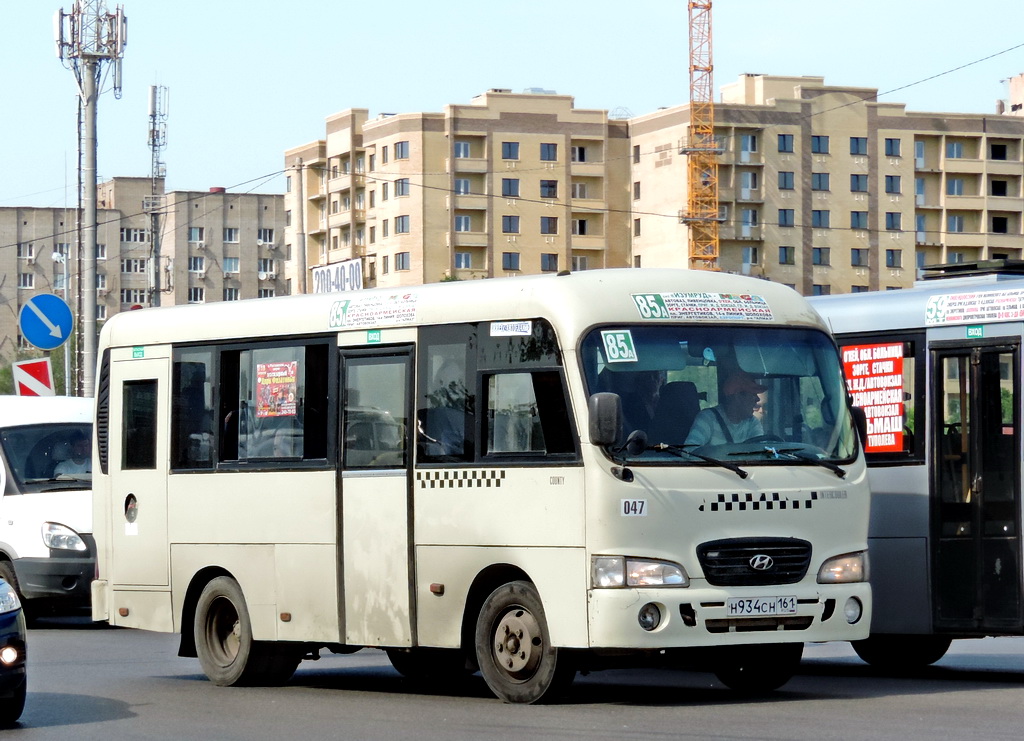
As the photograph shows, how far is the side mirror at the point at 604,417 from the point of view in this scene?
35.5 feet

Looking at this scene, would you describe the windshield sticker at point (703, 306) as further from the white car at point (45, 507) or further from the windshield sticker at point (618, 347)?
the white car at point (45, 507)

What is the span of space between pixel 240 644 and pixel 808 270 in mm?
109481

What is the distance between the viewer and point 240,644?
13586 mm

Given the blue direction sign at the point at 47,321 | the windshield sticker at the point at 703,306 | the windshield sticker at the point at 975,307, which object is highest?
the blue direction sign at the point at 47,321

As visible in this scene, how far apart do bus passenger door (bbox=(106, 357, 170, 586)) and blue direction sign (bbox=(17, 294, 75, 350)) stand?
9147mm

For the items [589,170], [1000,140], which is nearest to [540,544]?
[589,170]

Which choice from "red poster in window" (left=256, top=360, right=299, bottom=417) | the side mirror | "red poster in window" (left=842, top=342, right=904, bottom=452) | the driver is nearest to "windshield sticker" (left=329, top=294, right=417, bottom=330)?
"red poster in window" (left=256, top=360, right=299, bottom=417)

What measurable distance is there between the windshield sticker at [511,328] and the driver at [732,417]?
117 centimetres

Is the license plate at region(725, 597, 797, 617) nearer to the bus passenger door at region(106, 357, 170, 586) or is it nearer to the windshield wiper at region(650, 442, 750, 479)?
the windshield wiper at region(650, 442, 750, 479)

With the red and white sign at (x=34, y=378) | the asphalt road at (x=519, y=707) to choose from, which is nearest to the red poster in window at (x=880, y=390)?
the asphalt road at (x=519, y=707)

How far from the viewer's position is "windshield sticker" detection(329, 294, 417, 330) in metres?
12.6

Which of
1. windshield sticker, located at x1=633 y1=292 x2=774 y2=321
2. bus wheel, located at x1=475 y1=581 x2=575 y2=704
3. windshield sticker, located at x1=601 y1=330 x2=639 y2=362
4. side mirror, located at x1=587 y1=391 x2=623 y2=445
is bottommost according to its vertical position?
bus wheel, located at x1=475 y1=581 x2=575 y2=704

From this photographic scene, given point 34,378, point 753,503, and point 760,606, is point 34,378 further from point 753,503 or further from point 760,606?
point 760,606

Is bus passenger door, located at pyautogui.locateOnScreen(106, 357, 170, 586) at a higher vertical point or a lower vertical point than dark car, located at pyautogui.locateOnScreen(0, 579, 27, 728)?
higher
